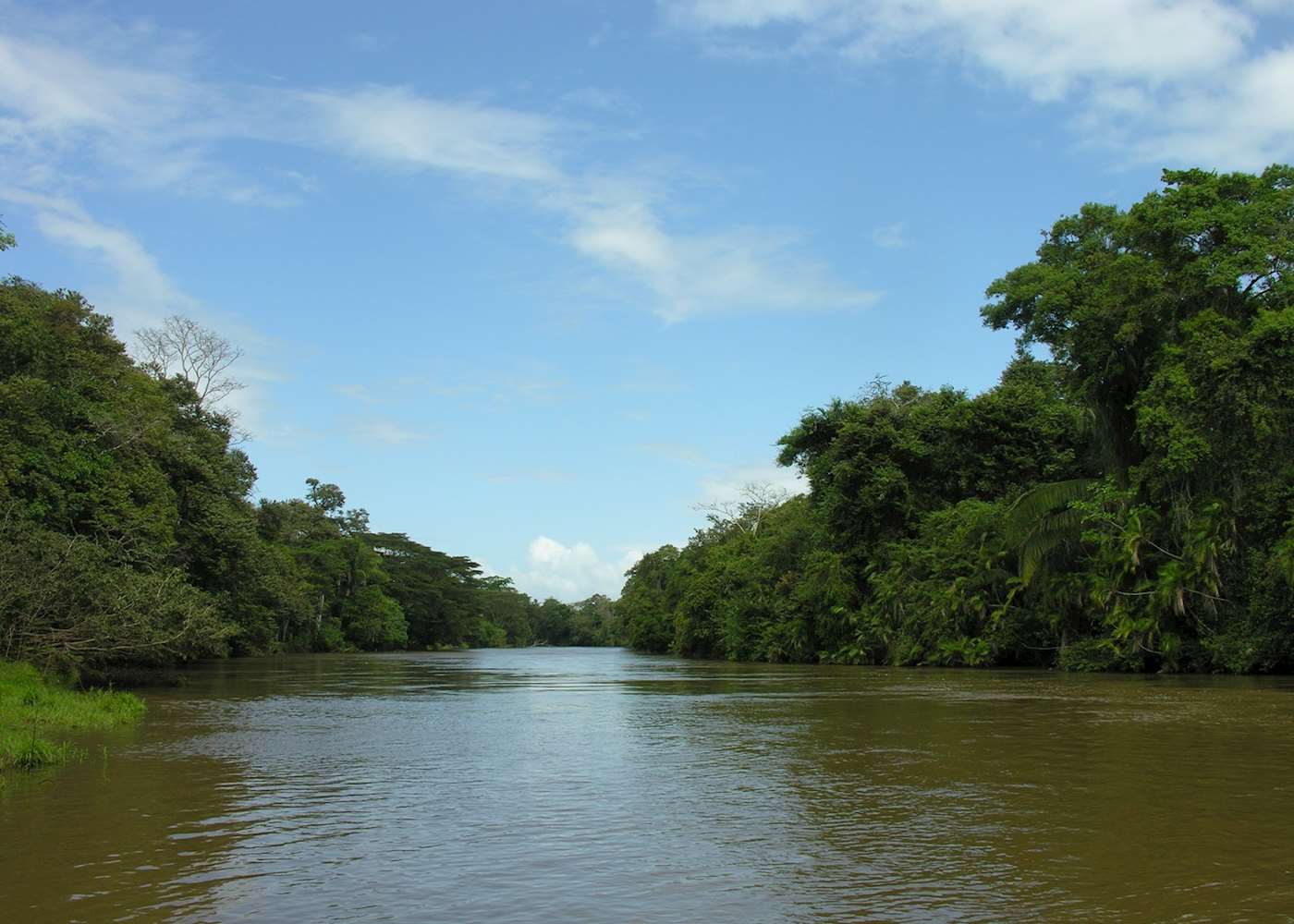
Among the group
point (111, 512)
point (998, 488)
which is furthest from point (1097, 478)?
point (111, 512)

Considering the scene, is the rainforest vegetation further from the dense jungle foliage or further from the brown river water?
the brown river water

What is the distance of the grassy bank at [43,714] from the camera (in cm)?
1256

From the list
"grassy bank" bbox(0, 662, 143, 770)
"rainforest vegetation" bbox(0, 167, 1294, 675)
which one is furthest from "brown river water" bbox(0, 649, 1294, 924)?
"rainforest vegetation" bbox(0, 167, 1294, 675)

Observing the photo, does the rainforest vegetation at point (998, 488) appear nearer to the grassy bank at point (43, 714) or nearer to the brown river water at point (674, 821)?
the grassy bank at point (43, 714)

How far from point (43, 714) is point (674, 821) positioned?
11.8 m

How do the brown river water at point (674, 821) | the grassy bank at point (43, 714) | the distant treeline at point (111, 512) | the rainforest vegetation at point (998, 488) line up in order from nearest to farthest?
the brown river water at point (674, 821), the grassy bank at point (43, 714), the distant treeline at point (111, 512), the rainforest vegetation at point (998, 488)

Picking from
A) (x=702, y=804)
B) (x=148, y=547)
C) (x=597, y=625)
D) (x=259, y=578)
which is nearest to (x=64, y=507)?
(x=148, y=547)

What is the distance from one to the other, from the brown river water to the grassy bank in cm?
61

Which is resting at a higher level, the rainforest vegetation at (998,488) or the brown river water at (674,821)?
the rainforest vegetation at (998,488)

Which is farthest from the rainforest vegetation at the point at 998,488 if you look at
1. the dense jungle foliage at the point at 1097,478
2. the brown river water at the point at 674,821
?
the brown river water at the point at 674,821

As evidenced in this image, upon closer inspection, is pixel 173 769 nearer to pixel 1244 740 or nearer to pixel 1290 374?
pixel 1244 740

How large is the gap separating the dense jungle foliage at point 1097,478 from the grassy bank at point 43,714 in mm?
25805

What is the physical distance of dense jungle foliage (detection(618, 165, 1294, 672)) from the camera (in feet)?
94.2

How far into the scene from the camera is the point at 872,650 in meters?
47.7
